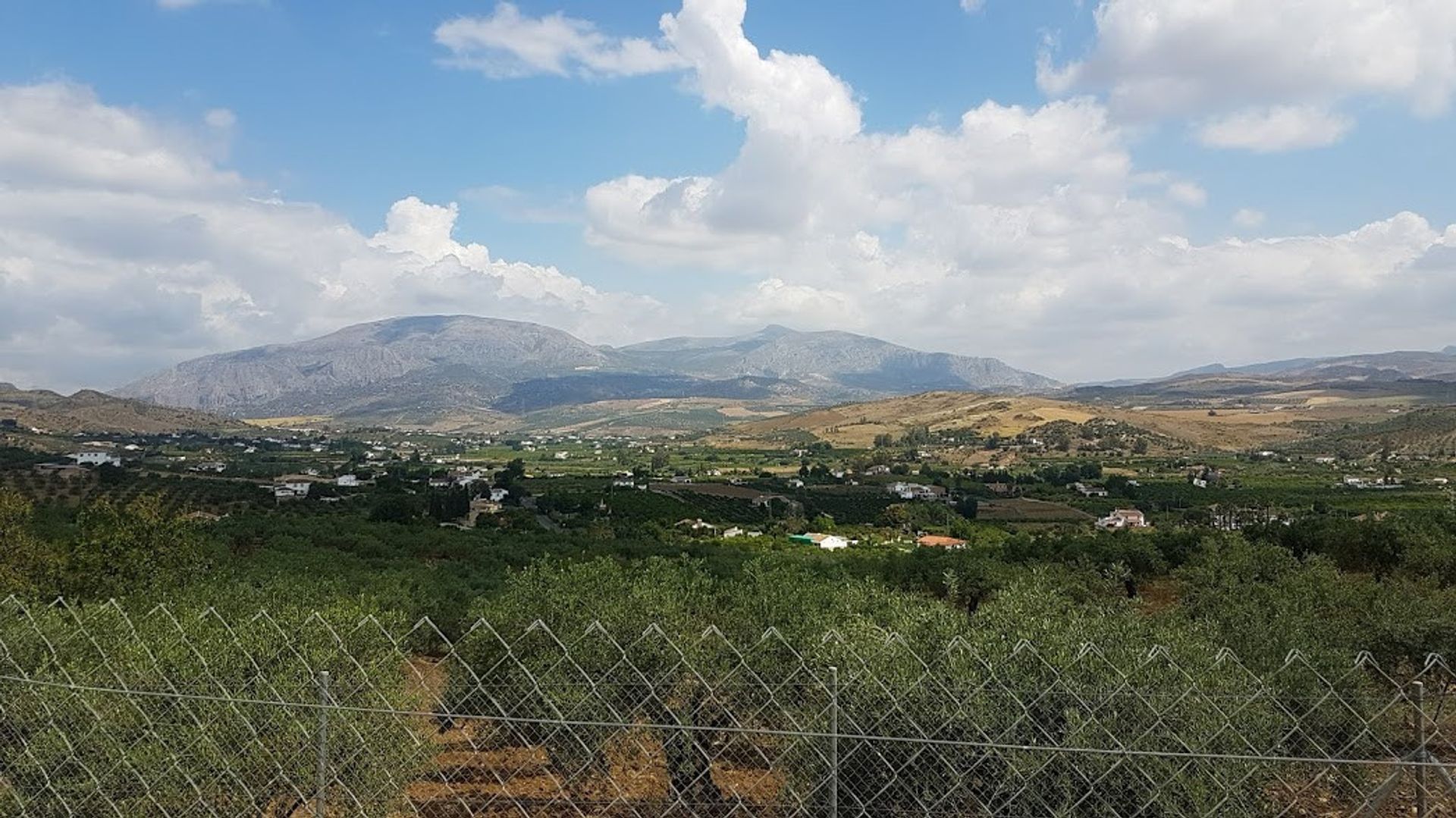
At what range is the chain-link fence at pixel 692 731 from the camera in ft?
25.2

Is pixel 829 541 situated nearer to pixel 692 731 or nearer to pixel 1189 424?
pixel 692 731

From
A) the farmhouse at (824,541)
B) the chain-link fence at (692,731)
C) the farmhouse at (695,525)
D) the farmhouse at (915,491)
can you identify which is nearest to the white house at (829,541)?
the farmhouse at (824,541)

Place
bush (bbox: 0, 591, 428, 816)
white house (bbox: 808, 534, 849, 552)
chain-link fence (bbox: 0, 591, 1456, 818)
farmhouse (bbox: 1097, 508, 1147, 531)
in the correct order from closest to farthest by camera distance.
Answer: chain-link fence (bbox: 0, 591, 1456, 818) < bush (bbox: 0, 591, 428, 816) < white house (bbox: 808, 534, 849, 552) < farmhouse (bbox: 1097, 508, 1147, 531)

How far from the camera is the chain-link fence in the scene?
768cm

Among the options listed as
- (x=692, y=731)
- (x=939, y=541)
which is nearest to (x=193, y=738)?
(x=692, y=731)

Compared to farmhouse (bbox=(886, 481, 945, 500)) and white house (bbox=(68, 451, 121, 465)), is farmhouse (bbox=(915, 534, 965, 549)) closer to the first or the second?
farmhouse (bbox=(886, 481, 945, 500))

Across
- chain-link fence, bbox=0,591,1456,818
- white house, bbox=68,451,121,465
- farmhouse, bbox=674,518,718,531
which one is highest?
chain-link fence, bbox=0,591,1456,818

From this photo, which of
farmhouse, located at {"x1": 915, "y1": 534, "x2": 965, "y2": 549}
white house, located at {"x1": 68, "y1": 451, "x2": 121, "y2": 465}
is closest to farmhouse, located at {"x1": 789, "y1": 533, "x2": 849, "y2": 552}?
farmhouse, located at {"x1": 915, "y1": 534, "x2": 965, "y2": 549}

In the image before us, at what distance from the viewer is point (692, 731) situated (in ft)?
27.7

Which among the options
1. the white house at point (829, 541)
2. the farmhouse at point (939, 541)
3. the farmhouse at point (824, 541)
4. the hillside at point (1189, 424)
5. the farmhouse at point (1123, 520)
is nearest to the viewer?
the farmhouse at point (939, 541)

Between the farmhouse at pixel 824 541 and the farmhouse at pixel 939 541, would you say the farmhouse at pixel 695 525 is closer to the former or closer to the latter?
the farmhouse at pixel 824 541

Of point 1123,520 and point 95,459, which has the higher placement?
point 95,459

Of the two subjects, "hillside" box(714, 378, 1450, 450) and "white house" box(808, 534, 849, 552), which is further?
"hillside" box(714, 378, 1450, 450)

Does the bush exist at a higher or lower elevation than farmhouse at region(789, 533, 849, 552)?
higher
